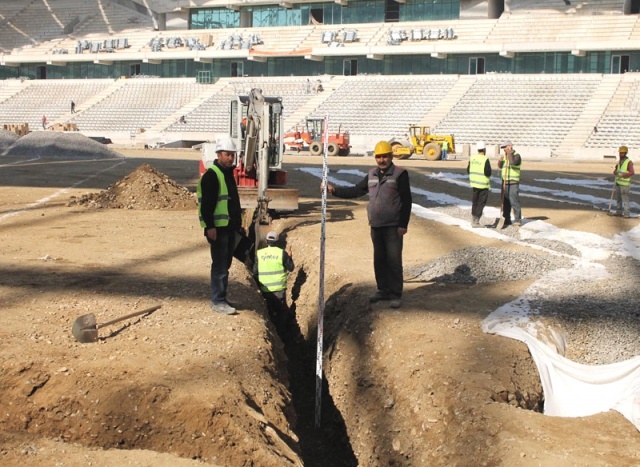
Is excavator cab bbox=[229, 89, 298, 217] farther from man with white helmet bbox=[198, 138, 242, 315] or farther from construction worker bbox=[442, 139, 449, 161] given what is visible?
construction worker bbox=[442, 139, 449, 161]

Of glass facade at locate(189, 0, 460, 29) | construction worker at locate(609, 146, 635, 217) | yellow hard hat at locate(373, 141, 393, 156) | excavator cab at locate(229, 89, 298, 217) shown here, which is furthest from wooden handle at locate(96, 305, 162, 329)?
glass facade at locate(189, 0, 460, 29)

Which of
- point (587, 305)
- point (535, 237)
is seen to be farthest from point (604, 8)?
point (587, 305)

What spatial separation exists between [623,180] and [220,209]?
1233 centimetres

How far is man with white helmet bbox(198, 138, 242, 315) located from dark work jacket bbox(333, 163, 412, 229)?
1524mm

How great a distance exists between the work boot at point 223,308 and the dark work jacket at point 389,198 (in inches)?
72.5

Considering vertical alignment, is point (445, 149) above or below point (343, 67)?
below

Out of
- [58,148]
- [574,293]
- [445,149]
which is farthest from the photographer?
[445,149]

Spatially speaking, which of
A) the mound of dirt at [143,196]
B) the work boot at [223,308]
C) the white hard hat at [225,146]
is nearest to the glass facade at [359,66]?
the mound of dirt at [143,196]

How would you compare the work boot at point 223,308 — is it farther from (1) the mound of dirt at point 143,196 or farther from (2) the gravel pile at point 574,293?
(1) the mound of dirt at point 143,196

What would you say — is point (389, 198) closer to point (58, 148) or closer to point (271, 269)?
point (271, 269)

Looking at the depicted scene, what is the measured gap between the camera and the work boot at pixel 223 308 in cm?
943

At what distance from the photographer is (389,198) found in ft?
31.0

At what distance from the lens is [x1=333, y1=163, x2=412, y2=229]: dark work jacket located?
942 cm

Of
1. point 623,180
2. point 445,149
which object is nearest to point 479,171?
point 623,180
